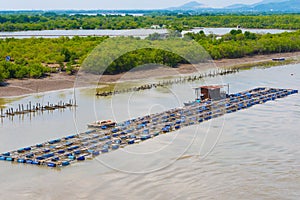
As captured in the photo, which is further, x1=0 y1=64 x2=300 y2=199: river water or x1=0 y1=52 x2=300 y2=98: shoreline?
x1=0 y1=52 x2=300 y2=98: shoreline

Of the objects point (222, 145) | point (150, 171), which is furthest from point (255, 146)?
point (150, 171)

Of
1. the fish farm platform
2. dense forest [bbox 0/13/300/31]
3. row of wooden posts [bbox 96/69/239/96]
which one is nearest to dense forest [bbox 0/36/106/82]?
row of wooden posts [bbox 96/69/239/96]

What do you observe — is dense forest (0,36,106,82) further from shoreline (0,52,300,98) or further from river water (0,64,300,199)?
river water (0,64,300,199)

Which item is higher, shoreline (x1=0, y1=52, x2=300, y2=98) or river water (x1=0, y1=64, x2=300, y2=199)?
shoreline (x1=0, y1=52, x2=300, y2=98)

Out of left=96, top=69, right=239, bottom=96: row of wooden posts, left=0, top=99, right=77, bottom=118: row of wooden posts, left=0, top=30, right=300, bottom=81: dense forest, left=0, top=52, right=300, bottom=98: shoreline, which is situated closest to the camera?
left=0, top=99, right=77, bottom=118: row of wooden posts

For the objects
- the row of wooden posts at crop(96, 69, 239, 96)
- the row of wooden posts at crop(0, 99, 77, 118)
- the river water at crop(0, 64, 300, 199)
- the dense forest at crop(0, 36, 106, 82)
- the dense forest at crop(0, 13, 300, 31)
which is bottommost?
the river water at crop(0, 64, 300, 199)

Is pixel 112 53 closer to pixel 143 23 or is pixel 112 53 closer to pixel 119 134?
pixel 119 134

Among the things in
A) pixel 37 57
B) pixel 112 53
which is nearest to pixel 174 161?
pixel 112 53

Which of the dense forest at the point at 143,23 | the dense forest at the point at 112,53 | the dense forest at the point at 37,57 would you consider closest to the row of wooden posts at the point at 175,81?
the dense forest at the point at 112,53
